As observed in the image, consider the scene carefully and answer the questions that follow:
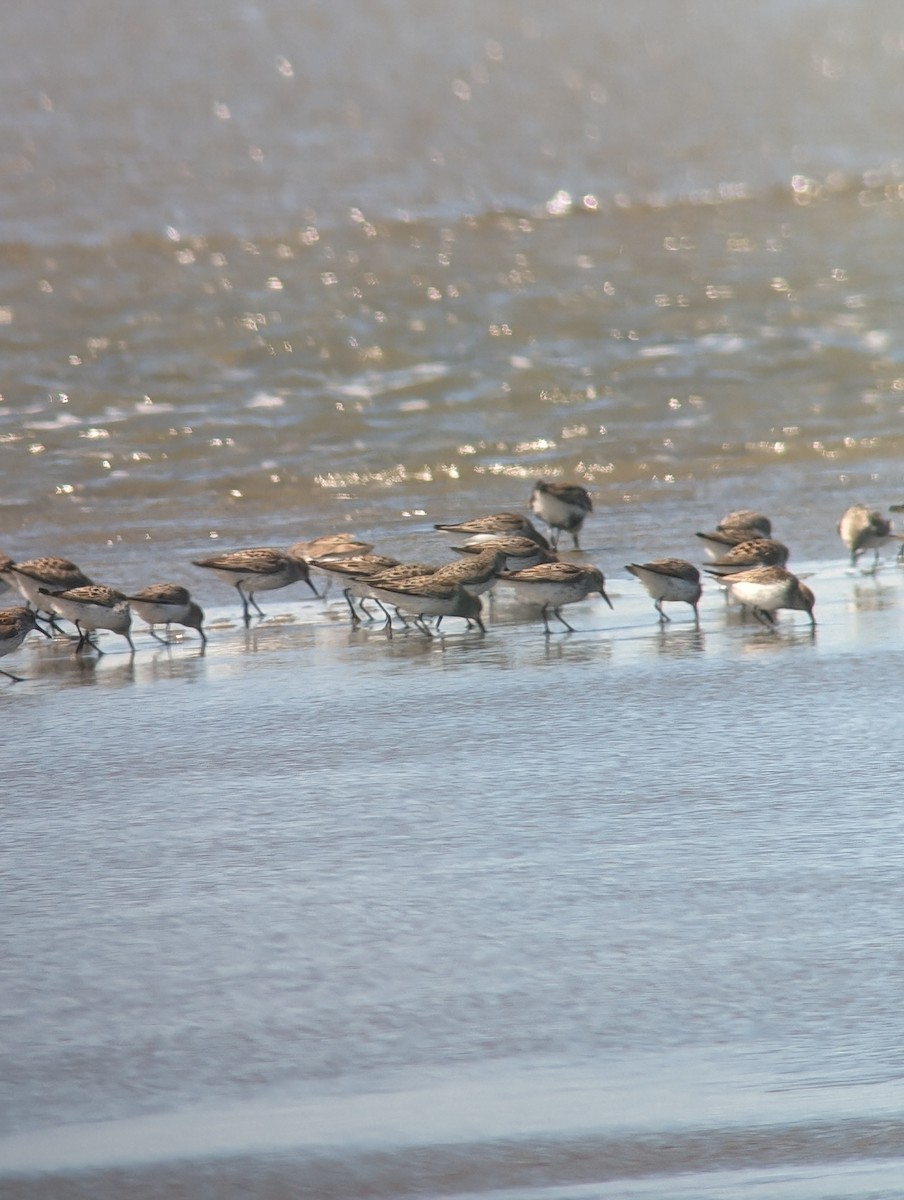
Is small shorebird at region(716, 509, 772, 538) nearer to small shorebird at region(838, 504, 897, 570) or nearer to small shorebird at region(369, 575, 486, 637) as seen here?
small shorebird at region(838, 504, 897, 570)

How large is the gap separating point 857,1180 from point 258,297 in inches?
721

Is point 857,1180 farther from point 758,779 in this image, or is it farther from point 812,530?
point 812,530

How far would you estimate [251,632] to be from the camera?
30.1 ft

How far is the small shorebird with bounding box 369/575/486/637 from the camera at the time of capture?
8.73 meters

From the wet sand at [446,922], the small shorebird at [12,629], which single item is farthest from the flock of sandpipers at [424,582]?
the wet sand at [446,922]

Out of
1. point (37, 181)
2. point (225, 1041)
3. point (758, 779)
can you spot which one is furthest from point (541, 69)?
point (225, 1041)

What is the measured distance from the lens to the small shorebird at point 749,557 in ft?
31.2

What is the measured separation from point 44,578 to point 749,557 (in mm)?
3632

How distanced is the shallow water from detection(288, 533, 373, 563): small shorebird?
0.30 m

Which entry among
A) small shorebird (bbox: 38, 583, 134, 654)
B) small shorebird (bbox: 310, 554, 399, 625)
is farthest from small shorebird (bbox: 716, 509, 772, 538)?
small shorebird (bbox: 38, 583, 134, 654)

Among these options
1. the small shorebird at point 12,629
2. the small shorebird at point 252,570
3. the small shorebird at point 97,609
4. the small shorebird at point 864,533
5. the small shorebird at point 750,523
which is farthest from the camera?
the small shorebird at point 750,523

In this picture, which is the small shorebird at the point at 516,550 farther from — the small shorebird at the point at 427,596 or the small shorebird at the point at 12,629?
the small shorebird at the point at 12,629

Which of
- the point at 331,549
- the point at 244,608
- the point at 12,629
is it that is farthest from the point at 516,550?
the point at 12,629

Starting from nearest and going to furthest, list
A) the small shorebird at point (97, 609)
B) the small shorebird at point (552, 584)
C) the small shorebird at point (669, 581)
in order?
the small shorebird at point (97, 609), the small shorebird at point (669, 581), the small shorebird at point (552, 584)
